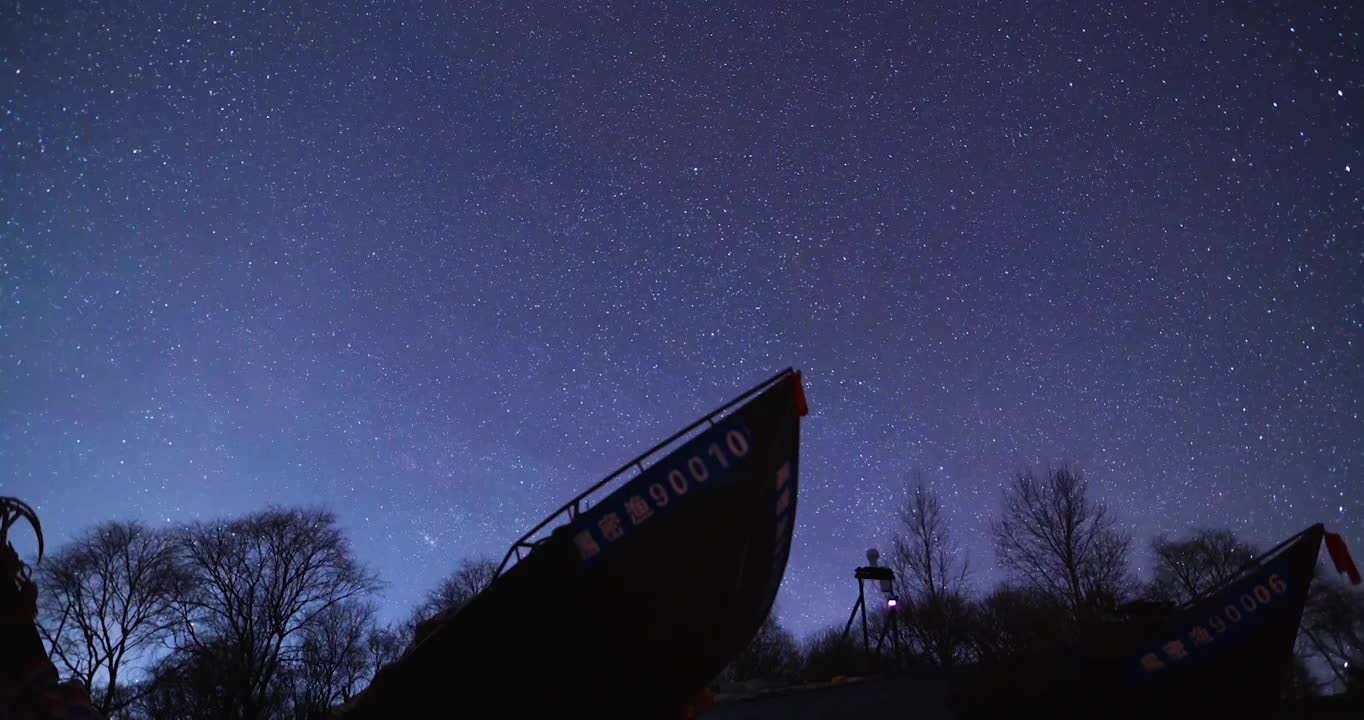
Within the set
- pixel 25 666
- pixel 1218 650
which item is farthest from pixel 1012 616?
pixel 25 666

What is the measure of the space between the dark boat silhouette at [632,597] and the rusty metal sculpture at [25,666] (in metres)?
5.49

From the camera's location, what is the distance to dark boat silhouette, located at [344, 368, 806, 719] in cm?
791

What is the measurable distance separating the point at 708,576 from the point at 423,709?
3316 millimetres

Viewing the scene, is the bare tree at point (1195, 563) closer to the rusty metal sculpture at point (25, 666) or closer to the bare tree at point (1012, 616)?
the bare tree at point (1012, 616)

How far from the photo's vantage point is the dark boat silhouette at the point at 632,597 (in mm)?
7906

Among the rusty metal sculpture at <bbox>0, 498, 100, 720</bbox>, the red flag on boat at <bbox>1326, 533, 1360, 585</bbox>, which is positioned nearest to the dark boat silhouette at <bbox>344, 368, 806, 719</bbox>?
the rusty metal sculpture at <bbox>0, 498, 100, 720</bbox>

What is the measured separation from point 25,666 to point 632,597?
611 cm

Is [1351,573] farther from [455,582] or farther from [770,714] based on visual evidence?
[455,582]

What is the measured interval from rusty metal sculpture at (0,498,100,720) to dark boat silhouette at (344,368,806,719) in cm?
549

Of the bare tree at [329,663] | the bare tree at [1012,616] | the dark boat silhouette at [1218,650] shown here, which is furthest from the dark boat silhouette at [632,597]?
→ the bare tree at [329,663]

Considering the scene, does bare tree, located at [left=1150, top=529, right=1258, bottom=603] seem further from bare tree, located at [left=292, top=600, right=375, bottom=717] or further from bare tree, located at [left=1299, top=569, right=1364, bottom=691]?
bare tree, located at [left=292, top=600, right=375, bottom=717]

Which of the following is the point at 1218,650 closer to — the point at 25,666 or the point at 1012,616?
the point at 25,666

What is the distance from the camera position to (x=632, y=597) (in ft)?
27.1

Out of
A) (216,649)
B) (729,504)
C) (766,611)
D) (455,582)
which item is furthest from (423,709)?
(455,582)
